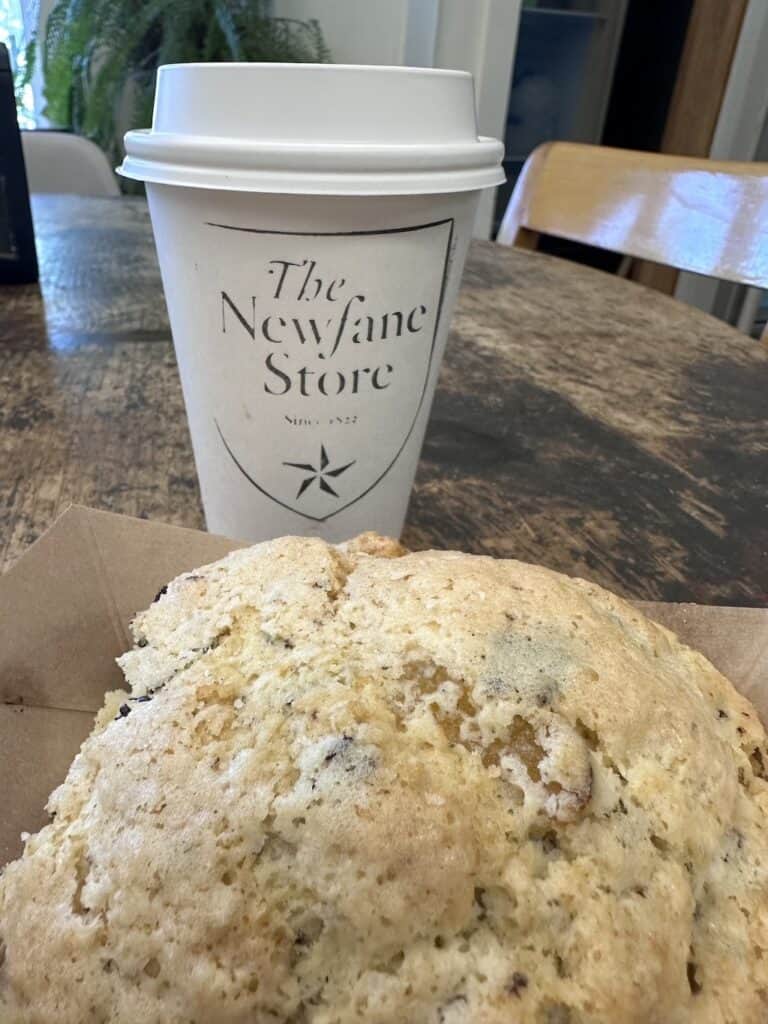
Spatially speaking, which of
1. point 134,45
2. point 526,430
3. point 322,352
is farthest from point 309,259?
point 134,45

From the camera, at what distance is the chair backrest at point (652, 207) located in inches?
56.3

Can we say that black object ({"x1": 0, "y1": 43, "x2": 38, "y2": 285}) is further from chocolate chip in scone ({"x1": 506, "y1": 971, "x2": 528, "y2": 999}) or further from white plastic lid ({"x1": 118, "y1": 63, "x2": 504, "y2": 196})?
chocolate chip in scone ({"x1": 506, "y1": 971, "x2": 528, "y2": 999})

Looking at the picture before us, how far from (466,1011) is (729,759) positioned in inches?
7.9

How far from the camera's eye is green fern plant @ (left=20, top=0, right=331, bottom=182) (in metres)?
3.23

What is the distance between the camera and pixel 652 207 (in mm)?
1622

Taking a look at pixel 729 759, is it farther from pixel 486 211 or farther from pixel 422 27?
pixel 422 27

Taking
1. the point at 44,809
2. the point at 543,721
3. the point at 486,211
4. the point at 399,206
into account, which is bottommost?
the point at 486,211

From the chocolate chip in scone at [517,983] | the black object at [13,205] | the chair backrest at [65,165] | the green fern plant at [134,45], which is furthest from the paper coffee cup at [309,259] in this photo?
the green fern plant at [134,45]

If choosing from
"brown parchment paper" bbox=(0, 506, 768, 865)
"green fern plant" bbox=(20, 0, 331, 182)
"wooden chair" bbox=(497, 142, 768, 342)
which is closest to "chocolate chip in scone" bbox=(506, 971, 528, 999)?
"brown parchment paper" bbox=(0, 506, 768, 865)

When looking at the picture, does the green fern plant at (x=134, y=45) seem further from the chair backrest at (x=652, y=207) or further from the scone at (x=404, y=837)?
the scone at (x=404, y=837)

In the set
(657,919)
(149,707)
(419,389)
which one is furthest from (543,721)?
(419,389)

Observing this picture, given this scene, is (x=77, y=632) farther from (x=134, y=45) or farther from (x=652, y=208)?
(x=134, y=45)

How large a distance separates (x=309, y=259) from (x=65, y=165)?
104 inches

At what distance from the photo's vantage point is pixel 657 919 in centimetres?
35
